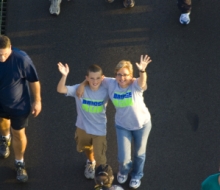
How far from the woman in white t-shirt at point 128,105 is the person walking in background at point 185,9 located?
7.09 feet

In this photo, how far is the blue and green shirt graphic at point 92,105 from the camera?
5180mm

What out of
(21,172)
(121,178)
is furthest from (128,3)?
(21,172)

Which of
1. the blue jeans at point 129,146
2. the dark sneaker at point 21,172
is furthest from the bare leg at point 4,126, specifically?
the blue jeans at point 129,146

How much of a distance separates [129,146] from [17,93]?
1427 mm

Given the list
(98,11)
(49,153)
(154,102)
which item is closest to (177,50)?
(154,102)

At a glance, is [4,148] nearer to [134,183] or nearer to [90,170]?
[90,170]

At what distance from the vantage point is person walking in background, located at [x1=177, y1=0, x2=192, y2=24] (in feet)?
23.1

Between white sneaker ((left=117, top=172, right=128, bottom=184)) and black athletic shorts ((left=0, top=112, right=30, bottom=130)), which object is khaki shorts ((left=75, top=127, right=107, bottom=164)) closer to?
white sneaker ((left=117, top=172, right=128, bottom=184))

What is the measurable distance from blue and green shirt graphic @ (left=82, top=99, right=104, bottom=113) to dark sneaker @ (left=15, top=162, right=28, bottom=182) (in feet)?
4.39

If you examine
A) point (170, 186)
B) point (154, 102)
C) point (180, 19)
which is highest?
point (180, 19)

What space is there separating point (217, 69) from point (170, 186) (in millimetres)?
1976

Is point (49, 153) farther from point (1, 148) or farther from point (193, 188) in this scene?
point (193, 188)

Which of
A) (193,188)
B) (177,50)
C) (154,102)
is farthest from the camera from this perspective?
(177,50)

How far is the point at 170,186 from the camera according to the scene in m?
5.92
